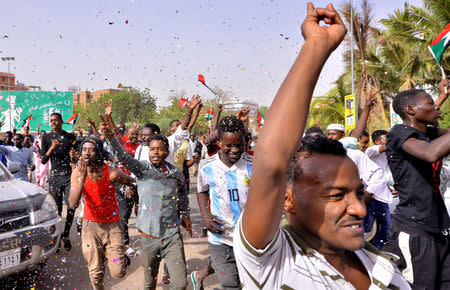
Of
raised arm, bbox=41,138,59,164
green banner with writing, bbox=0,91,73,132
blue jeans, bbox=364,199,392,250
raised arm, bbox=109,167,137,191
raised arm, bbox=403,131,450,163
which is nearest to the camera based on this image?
raised arm, bbox=403,131,450,163

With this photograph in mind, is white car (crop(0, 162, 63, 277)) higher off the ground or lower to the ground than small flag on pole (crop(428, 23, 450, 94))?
lower

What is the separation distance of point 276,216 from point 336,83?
24555 millimetres

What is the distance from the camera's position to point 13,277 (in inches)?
176

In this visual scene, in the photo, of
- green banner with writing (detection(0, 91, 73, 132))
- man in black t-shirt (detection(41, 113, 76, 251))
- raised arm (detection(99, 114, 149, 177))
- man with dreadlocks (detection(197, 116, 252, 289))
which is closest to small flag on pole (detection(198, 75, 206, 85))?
man with dreadlocks (detection(197, 116, 252, 289))

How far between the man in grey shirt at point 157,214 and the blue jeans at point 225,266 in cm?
36

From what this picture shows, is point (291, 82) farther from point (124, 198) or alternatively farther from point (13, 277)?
point (124, 198)

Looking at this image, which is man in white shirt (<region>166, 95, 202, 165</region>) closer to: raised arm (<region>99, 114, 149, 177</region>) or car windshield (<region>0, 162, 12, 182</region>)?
raised arm (<region>99, 114, 149, 177</region>)

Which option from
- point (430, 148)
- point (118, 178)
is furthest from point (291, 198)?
point (118, 178)

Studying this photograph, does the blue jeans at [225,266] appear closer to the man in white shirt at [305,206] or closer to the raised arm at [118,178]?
the raised arm at [118,178]

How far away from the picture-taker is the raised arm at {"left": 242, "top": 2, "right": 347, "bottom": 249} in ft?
3.40

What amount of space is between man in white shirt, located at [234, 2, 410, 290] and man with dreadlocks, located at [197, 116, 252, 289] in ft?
6.59

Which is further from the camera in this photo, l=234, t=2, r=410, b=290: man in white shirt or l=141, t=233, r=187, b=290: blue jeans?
l=141, t=233, r=187, b=290: blue jeans

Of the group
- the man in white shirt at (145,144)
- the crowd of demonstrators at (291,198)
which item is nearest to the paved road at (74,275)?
the crowd of demonstrators at (291,198)

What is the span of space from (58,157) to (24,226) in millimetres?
2792
